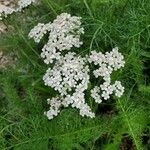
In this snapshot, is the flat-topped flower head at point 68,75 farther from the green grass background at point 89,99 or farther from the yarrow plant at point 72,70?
the green grass background at point 89,99

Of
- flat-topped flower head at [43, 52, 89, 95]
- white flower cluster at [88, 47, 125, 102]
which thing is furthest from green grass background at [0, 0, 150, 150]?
flat-topped flower head at [43, 52, 89, 95]

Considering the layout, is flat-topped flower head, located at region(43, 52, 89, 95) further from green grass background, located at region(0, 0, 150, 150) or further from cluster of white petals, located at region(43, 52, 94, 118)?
green grass background, located at region(0, 0, 150, 150)

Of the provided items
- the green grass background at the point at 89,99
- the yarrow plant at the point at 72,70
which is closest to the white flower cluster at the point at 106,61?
the yarrow plant at the point at 72,70

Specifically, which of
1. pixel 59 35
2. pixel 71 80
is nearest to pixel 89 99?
pixel 71 80

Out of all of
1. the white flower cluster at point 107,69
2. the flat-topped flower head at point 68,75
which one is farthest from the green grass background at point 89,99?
the flat-topped flower head at point 68,75

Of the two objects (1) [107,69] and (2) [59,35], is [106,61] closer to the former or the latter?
(1) [107,69]

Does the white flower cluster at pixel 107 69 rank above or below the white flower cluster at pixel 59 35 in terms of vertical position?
below
